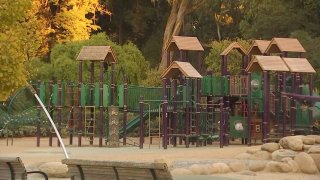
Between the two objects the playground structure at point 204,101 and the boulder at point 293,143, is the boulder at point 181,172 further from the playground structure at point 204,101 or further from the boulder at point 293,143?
the playground structure at point 204,101

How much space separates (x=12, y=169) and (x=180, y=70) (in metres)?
17.3

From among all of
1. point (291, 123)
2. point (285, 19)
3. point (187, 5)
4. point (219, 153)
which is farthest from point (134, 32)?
point (219, 153)

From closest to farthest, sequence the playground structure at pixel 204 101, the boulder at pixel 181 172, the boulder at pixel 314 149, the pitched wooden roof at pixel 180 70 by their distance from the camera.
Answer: the boulder at pixel 181 172 → the boulder at pixel 314 149 → the pitched wooden roof at pixel 180 70 → the playground structure at pixel 204 101

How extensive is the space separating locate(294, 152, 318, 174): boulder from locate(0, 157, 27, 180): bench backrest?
10609 mm

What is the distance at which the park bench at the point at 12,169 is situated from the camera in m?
13.9

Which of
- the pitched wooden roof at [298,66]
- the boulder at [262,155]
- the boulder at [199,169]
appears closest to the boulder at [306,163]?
the boulder at [262,155]

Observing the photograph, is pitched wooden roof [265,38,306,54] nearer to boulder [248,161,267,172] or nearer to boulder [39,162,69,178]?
boulder [248,161,267,172]

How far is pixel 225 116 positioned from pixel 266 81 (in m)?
2.81

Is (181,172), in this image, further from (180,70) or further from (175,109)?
(175,109)

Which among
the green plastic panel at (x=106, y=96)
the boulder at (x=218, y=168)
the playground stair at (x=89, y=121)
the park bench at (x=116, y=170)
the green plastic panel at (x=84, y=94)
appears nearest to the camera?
the park bench at (x=116, y=170)

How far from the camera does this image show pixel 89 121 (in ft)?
118

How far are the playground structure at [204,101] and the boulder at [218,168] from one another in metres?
7.62

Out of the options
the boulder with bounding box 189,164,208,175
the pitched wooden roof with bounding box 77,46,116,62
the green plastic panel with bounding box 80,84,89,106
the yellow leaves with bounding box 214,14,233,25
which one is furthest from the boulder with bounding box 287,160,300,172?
the yellow leaves with bounding box 214,14,233,25

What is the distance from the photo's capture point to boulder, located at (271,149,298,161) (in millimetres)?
24094
